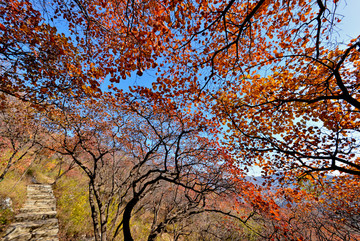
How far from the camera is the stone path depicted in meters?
6.59

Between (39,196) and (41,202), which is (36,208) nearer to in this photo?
Answer: (41,202)

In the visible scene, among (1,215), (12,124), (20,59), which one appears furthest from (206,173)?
(12,124)

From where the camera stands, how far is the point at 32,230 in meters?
7.02

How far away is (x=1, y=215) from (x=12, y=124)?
6.36m

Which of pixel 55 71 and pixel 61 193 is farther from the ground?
pixel 55 71

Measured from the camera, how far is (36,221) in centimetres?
774

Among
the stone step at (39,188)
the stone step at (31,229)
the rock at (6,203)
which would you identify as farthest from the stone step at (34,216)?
the stone step at (39,188)

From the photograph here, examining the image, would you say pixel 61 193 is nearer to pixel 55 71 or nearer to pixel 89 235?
pixel 89 235

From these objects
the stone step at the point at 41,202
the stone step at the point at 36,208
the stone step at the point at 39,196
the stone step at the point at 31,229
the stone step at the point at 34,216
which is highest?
the stone step at the point at 39,196

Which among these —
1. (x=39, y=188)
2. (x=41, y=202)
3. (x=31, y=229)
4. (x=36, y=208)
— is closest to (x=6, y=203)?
(x=36, y=208)

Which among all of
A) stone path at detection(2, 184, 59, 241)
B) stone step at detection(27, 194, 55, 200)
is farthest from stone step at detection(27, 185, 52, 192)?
stone step at detection(27, 194, 55, 200)

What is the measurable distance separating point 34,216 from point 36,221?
603mm

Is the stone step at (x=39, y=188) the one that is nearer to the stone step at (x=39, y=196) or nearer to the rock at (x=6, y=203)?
the stone step at (x=39, y=196)

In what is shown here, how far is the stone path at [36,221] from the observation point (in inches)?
259
